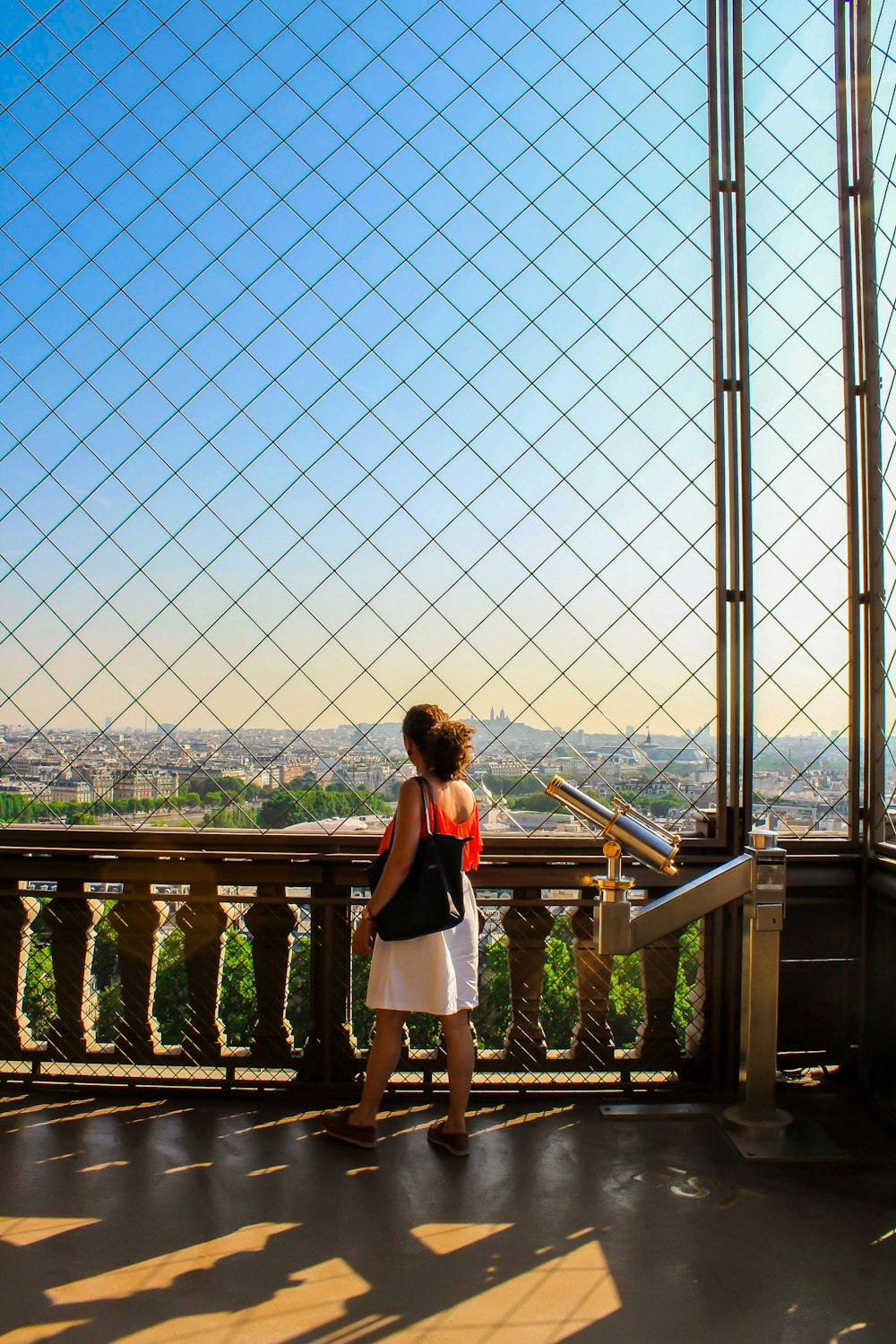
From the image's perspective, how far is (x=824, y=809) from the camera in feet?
9.12

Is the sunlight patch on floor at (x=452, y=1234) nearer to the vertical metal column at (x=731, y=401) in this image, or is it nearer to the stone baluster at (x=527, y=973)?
the stone baluster at (x=527, y=973)

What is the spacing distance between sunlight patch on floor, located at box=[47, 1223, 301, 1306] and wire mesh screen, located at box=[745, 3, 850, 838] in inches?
69.3

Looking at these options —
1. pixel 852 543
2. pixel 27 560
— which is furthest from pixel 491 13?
pixel 27 560

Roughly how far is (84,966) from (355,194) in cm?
248

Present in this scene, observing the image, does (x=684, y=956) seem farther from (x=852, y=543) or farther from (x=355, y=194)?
(x=355, y=194)

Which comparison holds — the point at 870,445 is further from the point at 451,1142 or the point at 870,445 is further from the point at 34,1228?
the point at 34,1228

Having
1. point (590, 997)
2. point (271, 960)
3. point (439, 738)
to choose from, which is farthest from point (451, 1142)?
point (439, 738)

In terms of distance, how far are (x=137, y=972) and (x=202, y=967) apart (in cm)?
19

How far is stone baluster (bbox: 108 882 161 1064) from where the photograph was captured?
2660mm

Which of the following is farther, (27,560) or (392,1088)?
(27,560)

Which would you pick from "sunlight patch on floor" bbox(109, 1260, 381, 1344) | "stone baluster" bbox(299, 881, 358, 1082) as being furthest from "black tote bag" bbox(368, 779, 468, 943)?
"sunlight patch on floor" bbox(109, 1260, 381, 1344)

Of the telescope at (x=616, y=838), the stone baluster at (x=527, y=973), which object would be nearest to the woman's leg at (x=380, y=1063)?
the stone baluster at (x=527, y=973)

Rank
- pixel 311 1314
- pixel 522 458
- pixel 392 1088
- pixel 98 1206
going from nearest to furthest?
1. pixel 311 1314
2. pixel 98 1206
3. pixel 392 1088
4. pixel 522 458

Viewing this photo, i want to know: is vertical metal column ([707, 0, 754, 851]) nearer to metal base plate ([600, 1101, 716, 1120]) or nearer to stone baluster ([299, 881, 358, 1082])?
metal base plate ([600, 1101, 716, 1120])
